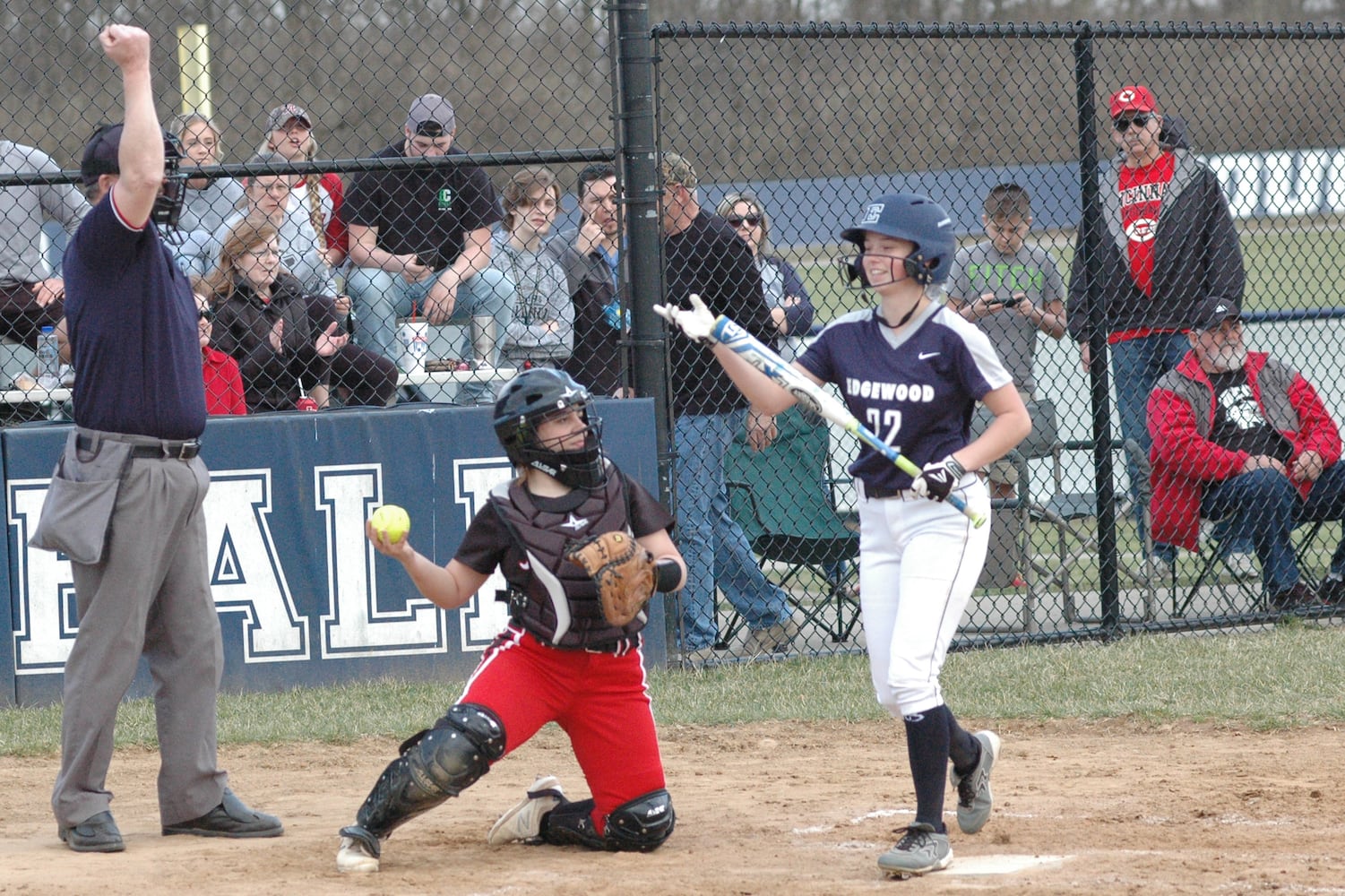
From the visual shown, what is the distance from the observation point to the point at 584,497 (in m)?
4.27

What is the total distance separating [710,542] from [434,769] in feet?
10.1

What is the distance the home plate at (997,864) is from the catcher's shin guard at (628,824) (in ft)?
2.50

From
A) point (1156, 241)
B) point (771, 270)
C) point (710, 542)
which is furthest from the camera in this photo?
point (771, 270)

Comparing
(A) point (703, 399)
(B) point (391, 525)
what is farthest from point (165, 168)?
(A) point (703, 399)

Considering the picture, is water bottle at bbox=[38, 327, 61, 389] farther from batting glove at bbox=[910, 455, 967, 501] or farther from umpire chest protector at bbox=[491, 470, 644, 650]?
batting glove at bbox=[910, 455, 967, 501]

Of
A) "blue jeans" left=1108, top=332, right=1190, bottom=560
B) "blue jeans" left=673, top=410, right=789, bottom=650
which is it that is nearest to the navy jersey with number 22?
"blue jeans" left=673, top=410, right=789, bottom=650

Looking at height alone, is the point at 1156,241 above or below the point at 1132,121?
below

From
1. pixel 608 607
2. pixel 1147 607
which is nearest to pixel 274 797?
pixel 608 607

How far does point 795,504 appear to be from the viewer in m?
7.62

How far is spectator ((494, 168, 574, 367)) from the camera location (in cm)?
698

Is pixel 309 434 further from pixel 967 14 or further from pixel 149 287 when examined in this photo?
pixel 967 14

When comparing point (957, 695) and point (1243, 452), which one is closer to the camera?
point (957, 695)

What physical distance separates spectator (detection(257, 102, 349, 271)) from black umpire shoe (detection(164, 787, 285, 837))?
332 cm

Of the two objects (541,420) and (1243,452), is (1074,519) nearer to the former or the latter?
(1243,452)
